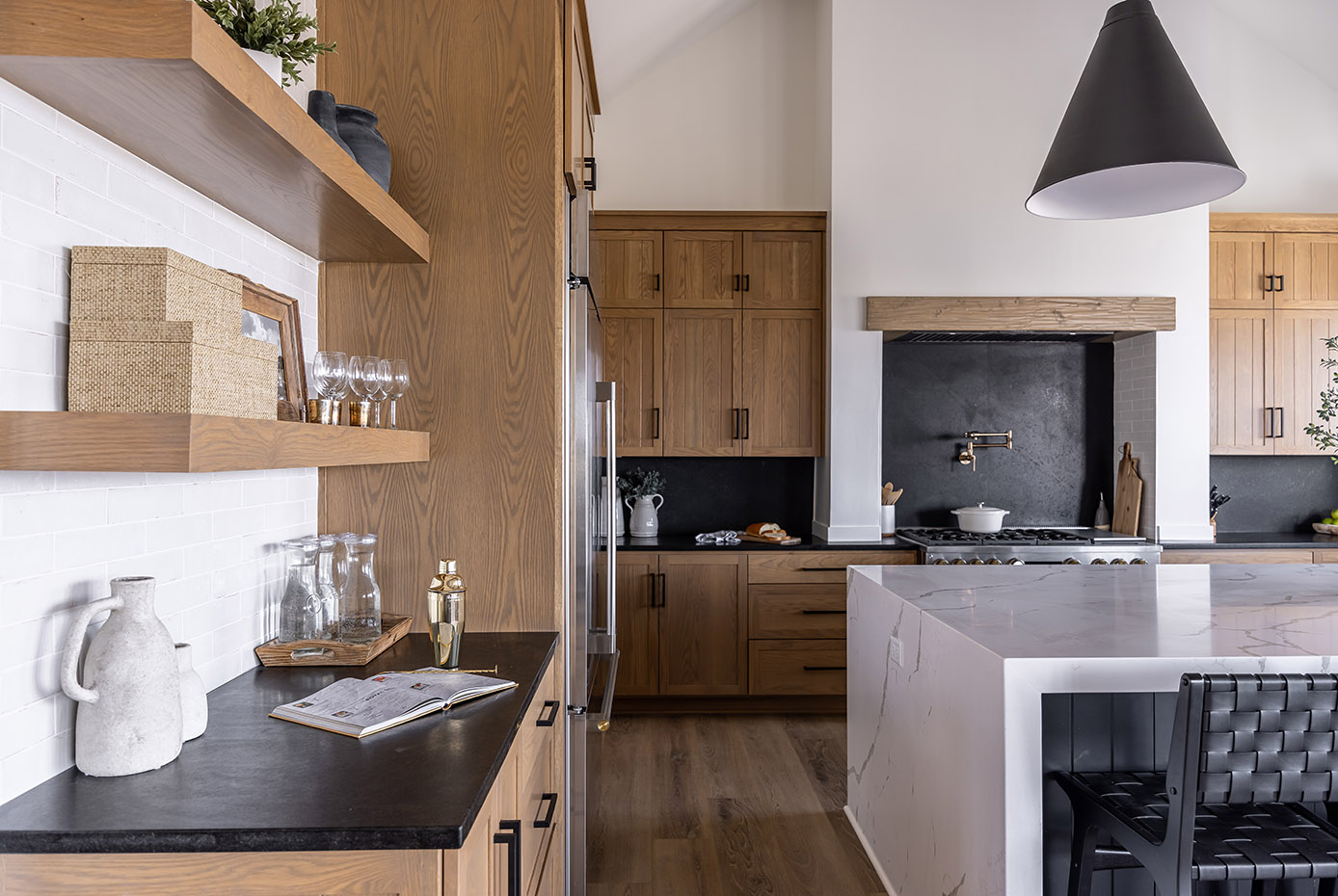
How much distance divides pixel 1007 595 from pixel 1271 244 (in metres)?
3.44

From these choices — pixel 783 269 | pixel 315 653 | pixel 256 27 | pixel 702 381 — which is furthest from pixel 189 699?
pixel 783 269

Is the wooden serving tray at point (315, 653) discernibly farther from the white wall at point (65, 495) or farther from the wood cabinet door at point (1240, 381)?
the wood cabinet door at point (1240, 381)

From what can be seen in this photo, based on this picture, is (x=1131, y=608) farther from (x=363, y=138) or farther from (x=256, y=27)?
(x=256, y=27)

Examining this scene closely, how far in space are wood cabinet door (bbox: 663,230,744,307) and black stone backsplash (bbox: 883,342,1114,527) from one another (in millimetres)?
1038

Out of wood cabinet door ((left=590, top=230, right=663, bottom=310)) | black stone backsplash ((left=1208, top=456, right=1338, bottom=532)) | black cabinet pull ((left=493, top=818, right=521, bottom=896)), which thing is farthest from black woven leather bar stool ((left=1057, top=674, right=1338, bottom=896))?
black stone backsplash ((left=1208, top=456, right=1338, bottom=532))

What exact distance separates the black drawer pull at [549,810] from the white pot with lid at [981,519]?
2981 mm

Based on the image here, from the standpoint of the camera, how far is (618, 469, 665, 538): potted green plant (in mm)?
4391

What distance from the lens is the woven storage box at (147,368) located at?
1081 mm

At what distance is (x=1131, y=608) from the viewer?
215cm

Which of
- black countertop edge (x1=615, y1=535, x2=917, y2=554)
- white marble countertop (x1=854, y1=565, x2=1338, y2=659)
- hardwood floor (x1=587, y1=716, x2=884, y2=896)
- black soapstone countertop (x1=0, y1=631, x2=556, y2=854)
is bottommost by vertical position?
hardwood floor (x1=587, y1=716, x2=884, y2=896)

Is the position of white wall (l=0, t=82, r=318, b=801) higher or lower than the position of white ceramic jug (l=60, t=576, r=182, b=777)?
higher

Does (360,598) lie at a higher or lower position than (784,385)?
lower

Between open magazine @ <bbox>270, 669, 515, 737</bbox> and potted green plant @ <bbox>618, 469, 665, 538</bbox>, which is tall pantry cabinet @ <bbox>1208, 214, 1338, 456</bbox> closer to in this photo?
potted green plant @ <bbox>618, 469, 665, 538</bbox>

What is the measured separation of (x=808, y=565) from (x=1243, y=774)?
2688mm
